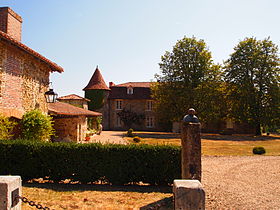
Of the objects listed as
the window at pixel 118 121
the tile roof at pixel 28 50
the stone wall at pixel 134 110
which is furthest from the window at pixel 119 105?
the tile roof at pixel 28 50

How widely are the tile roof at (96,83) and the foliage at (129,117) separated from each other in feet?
15.2

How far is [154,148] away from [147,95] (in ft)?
95.3

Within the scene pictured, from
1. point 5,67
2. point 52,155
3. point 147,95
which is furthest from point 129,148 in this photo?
point 147,95

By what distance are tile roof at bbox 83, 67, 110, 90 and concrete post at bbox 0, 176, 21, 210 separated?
31.6m

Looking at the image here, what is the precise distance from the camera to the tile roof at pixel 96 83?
3497 centimetres

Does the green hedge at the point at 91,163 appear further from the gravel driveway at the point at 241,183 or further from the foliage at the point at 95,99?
the foliage at the point at 95,99

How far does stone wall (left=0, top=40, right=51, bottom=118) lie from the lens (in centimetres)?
899

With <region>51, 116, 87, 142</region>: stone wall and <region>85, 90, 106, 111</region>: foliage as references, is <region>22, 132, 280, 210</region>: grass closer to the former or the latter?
<region>51, 116, 87, 142</region>: stone wall

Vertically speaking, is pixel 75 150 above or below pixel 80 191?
above

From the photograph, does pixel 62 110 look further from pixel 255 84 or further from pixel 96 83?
pixel 255 84

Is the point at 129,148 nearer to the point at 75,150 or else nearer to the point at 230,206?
the point at 75,150

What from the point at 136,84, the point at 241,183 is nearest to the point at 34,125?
the point at 241,183

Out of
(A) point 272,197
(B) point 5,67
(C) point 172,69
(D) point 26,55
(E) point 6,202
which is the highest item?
(C) point 172,69

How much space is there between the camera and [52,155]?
24.8 ft
